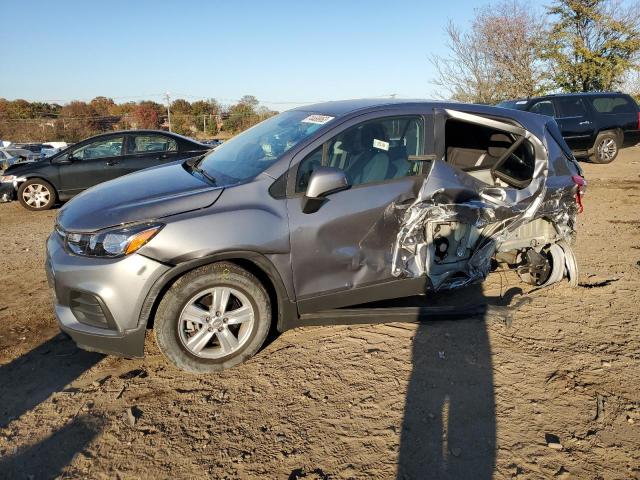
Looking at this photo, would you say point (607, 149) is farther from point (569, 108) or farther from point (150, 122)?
point (150, 122)

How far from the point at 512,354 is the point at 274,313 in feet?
5.68

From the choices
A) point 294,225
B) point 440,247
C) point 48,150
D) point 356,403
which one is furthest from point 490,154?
point 48,150

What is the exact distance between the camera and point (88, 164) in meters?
9.14

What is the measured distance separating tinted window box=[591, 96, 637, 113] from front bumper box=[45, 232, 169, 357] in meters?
13.2

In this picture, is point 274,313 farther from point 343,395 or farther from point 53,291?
point 53,291

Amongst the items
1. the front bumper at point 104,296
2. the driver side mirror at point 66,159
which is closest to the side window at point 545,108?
the driver side mirror at point 66,159

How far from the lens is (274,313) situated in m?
3.47

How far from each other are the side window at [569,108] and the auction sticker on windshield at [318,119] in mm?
10695

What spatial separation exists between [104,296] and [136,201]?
649 millimetres

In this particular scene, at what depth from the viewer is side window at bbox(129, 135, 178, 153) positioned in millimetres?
9195

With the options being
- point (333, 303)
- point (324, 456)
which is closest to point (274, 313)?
point (333, 303)

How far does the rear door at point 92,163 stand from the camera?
909 cm

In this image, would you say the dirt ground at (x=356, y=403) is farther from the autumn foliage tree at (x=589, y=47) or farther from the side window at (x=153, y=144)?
the autumn foliage tree at (x=589, y=47)

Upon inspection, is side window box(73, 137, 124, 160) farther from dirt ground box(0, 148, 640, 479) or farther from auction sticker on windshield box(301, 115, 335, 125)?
auction sticker on windshield box(301, 115, 335, 125)
